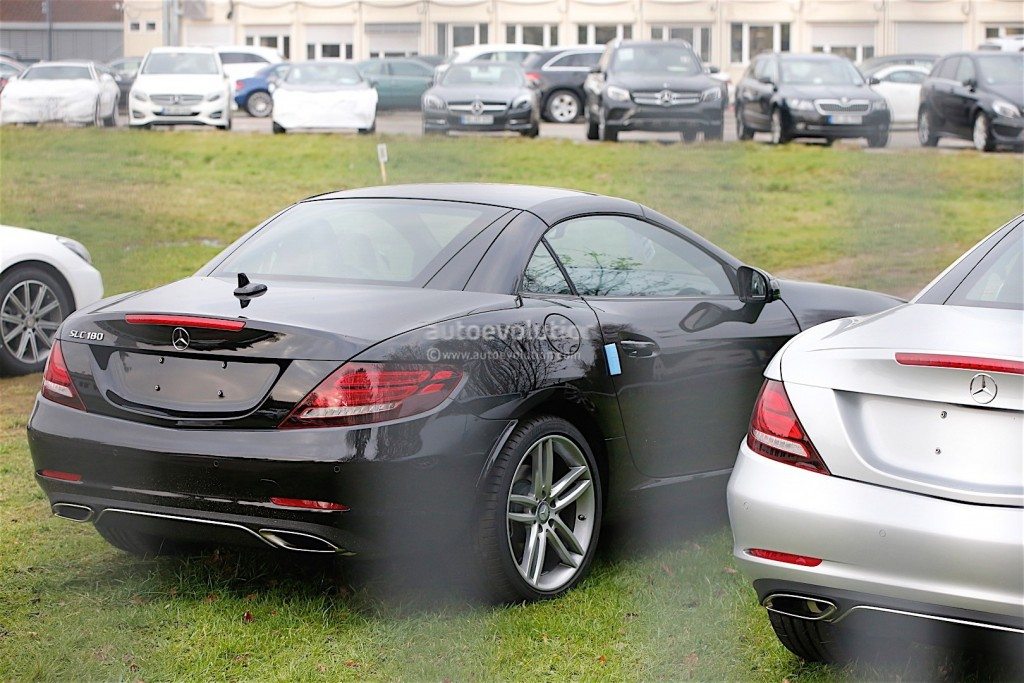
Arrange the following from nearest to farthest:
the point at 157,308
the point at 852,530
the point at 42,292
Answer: the point at 852,530 < the point at 157,308 < the point at 42,292

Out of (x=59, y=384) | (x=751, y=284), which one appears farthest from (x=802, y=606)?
(x=59, y=384)

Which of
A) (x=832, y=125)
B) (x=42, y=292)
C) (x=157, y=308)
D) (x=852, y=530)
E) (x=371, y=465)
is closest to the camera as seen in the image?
(x=852, y=530)

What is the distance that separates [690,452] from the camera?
4.75m

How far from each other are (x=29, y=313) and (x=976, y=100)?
12.6 meters

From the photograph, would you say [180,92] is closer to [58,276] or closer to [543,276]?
[58,276]

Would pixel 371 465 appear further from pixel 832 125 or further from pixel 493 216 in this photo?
pixel 832 125

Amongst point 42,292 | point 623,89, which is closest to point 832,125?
point 623,89

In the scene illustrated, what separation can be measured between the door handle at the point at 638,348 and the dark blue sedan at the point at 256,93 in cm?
2459

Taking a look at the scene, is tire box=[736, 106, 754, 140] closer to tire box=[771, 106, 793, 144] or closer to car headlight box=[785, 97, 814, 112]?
tire box=[771, 106, 793, 144]

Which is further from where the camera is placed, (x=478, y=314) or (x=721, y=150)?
(x=721, y=150)

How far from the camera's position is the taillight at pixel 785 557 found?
3240 millimetres

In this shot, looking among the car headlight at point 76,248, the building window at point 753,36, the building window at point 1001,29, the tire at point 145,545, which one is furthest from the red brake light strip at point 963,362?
the car headlight at point 76,248

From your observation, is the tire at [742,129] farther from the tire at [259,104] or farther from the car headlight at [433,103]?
the tire at [259,104]

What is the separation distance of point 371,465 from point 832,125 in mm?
14282
